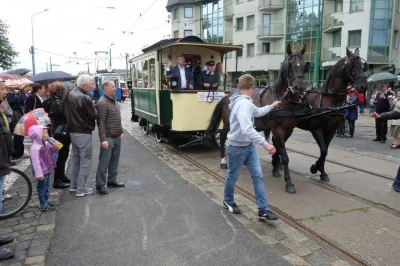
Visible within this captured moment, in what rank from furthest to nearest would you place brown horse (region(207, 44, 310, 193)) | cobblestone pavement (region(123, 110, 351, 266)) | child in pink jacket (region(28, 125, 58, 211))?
1. brown horse (region(207, 44, 310, 193))
2. child in pink jacket (region(28, 125, 58, 211))
3. cobblestone pavement (region(123, 110, 351, 266))

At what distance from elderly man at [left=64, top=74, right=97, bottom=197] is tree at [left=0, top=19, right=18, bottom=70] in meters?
32.6

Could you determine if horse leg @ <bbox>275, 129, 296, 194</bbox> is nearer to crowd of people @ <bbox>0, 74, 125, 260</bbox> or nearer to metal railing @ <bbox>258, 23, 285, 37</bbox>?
crowd of people @ <bbox>0, 74, 125, 260</bbox>

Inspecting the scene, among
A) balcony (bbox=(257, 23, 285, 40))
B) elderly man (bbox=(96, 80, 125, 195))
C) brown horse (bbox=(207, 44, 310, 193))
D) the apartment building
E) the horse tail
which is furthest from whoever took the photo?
balcony (bbox=(257, 23, 285, 40))

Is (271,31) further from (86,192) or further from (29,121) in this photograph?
(29,121)

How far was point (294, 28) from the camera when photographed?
35375 mm

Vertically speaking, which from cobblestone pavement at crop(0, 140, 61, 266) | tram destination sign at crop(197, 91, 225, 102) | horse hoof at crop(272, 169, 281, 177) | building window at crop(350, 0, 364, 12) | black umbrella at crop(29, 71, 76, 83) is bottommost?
cobblestone pavement at crop(0, 140, 61, 266)

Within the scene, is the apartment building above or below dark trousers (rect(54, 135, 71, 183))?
above

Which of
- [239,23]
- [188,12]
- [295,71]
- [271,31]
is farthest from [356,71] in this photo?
[188,12]

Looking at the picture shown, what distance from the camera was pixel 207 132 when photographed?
8.29m

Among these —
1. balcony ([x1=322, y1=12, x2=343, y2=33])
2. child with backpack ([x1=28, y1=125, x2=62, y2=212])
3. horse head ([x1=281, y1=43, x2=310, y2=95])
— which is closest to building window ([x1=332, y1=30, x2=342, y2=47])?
balcony ([x1=322, y1=12, x2=343, y2=33])

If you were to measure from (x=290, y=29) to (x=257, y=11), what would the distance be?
172 inches

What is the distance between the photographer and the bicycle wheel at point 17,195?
190 inches

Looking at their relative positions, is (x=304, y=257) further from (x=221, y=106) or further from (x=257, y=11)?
(x=257, y=11)

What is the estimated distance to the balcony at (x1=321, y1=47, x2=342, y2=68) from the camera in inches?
1214
